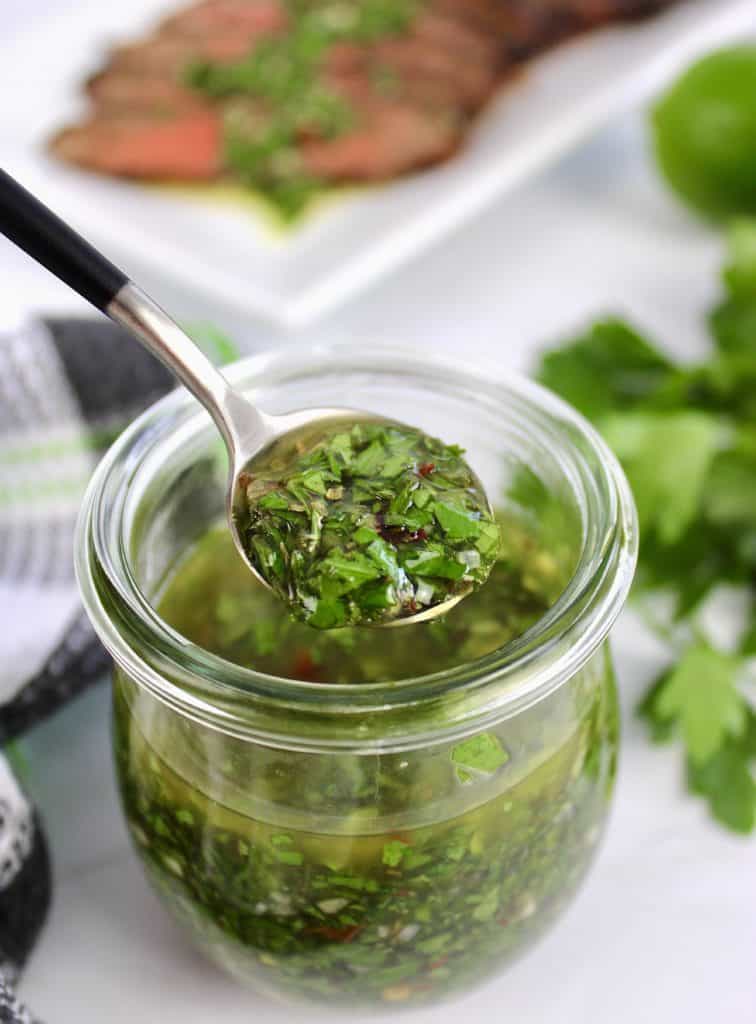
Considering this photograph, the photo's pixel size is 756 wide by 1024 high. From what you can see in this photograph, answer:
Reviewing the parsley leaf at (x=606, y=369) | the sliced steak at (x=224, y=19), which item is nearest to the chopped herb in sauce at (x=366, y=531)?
the parsley leaf at (x=606, y=369)

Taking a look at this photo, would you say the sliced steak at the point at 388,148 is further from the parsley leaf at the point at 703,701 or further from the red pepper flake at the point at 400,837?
the red pepper flake at the point at 400,837

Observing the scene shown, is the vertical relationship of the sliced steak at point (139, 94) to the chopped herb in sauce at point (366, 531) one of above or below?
below

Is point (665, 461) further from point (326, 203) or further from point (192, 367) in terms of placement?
point (326, 203)

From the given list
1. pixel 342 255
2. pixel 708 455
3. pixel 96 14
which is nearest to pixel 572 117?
pixel 342 255

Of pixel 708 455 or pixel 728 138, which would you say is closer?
pixel 708 455

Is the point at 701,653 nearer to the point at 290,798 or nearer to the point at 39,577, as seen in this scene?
the point at 290,798

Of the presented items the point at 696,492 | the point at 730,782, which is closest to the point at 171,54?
the point at 696,492
